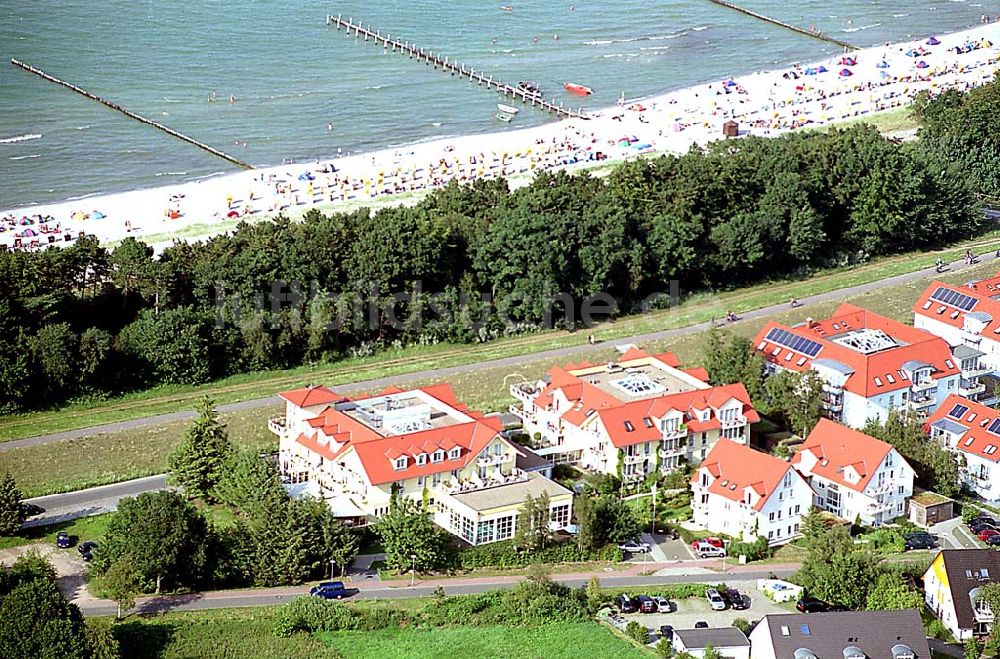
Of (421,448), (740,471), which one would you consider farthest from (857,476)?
(421,448)

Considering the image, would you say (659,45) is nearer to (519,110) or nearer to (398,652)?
(519,110)

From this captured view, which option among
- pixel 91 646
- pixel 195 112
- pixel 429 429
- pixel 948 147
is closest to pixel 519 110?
pixel 195 112

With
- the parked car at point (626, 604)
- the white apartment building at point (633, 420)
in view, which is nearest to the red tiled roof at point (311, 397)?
the white apartment building at point (633, 420)

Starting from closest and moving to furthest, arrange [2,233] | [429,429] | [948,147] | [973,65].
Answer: [429,429], [2,233], [948,147], [973,65]

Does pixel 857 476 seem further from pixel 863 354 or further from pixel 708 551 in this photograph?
pixel 863 354

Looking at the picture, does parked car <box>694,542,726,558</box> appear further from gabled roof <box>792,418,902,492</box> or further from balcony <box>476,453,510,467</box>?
balcony <box>476,453,510,467</box>
